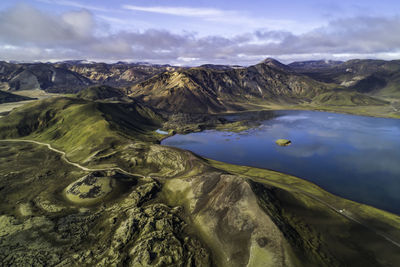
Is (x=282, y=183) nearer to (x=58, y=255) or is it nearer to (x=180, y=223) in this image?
(x=180, y=223)

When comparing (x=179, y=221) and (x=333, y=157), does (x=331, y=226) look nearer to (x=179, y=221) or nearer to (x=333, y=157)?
(x=179, y=221)

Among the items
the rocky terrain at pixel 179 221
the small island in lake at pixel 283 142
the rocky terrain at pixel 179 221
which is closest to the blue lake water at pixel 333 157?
the small island in lake at pixel 283 142

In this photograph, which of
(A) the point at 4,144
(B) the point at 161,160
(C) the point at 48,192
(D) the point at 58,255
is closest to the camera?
(D) the point at 58,255

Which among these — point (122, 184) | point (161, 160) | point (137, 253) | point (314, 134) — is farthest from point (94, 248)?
point (314, 134)

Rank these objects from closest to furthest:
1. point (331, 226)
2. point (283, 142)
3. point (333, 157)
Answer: point (331, 226)
point (333, 157)
point (283, 142)

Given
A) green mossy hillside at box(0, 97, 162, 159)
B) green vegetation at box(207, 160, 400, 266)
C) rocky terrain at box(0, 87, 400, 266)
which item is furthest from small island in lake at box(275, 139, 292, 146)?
green mossy hillside at box(0, 97, 162, 159)

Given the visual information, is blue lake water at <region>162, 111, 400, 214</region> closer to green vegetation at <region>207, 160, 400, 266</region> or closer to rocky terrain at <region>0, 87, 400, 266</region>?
green vegetation at <region>207, 160, 400, 266</region>

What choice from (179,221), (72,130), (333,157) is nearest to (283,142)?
(333,157)

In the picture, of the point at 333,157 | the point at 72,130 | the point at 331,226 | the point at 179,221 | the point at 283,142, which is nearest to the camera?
the point at 331,226

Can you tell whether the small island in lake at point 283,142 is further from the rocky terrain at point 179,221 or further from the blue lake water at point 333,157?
the rocky terrain at point 179,221
